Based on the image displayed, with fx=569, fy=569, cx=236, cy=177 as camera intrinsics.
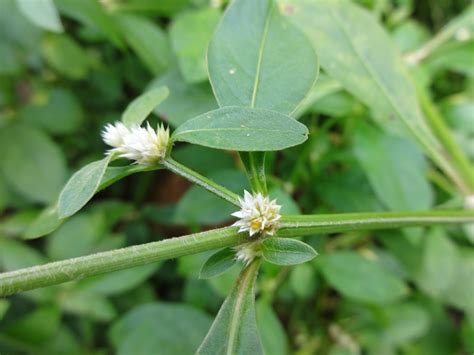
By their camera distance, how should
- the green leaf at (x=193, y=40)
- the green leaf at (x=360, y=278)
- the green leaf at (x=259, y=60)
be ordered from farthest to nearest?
1. the green leaf at (x=360, y=278)
2. the green leaf at (x=193, y=40)
3. the green leaf at (x=259, y=60)

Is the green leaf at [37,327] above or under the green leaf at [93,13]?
under

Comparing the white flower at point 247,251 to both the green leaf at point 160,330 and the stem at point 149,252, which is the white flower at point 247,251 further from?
the green leaf at point 160,330

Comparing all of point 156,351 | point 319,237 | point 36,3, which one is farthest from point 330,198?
point 36,3

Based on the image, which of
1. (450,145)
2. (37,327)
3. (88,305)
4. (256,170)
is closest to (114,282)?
(88,305)

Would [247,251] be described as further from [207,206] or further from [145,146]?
[207,206]

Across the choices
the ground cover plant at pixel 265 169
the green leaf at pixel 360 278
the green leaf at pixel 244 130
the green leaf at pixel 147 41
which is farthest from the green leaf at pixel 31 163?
the green leaf at pixel 244 130
